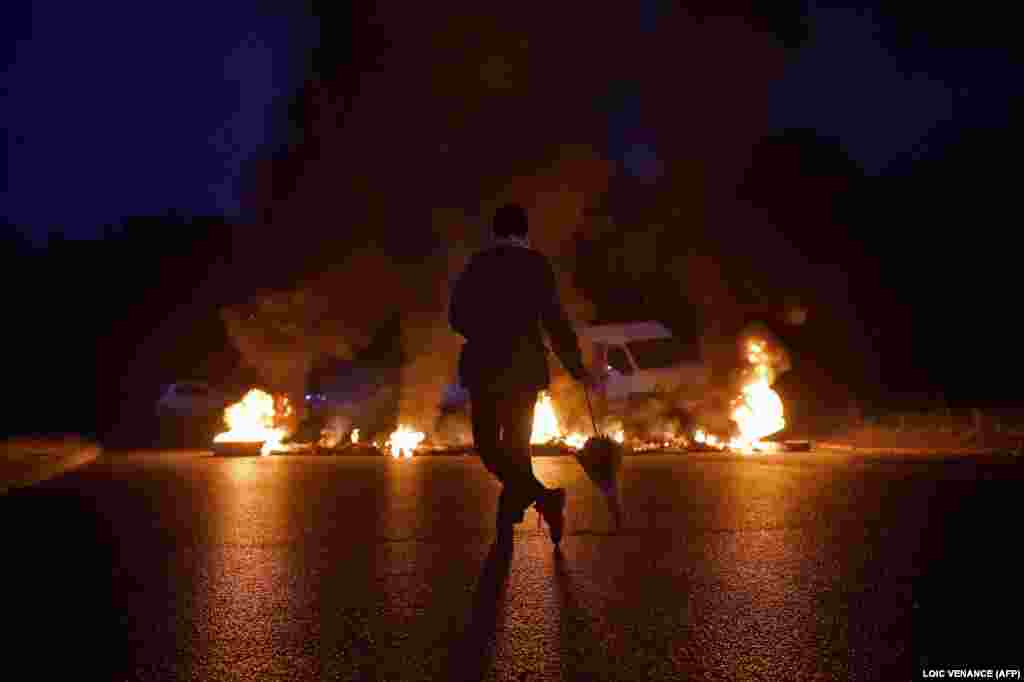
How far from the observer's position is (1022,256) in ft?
89.1

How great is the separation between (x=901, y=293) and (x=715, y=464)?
46.1 ft

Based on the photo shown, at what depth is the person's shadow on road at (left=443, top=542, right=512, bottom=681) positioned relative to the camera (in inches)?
176

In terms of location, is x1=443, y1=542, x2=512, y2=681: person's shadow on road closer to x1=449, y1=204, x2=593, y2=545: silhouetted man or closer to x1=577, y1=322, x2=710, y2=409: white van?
x1=449, y1=204, x2=593, y2=545: silhouetted man

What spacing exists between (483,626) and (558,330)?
2692 millimetres

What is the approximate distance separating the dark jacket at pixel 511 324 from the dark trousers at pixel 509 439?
3.5 inches

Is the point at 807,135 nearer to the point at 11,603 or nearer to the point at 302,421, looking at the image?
the point at 302,421

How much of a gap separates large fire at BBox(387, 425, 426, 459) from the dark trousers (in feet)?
38.7

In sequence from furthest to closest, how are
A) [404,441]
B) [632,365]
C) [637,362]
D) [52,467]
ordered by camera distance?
1. [637,362]
2. [632,365]
3. [404,441]
4. [52,467]

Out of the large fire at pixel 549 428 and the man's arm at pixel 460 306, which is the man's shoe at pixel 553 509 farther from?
the large fire at pixel 549 428

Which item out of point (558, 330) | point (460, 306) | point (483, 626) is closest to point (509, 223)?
point (460, 306)

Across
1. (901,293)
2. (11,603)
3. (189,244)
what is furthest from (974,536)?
(189,244)

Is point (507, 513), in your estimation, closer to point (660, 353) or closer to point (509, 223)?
point (509, 223)

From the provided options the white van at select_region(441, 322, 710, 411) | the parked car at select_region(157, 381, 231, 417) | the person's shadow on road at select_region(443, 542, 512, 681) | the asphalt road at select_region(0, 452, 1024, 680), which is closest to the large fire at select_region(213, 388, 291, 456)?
the white van at select_region(441, 322, 710, 411)

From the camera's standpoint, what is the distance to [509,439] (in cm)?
744
